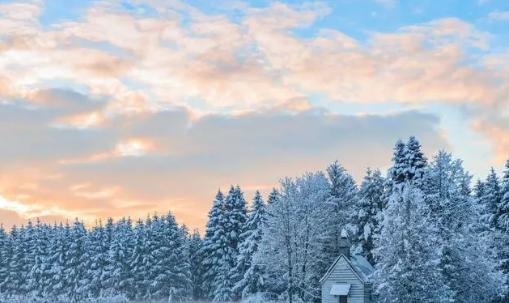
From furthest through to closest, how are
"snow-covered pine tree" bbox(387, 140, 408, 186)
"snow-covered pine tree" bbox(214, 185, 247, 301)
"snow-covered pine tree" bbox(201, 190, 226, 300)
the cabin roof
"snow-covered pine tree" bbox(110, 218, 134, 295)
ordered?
"snow-covered pine tree" bbox(110, 218, 134, 295) → "snow-covered pine tree" bbox(201, 190, 226, 300) → "snow-covered pine tree" bbox(214, 185, 247, 301) → "snow-covered pine tree" bbox(387, 140, 408, 186) → the cabin roof

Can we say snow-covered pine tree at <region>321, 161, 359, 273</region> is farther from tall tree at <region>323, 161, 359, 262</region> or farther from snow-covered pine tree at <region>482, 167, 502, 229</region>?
snow-covered pine tree at <region>482, 167, 502, 229</region>

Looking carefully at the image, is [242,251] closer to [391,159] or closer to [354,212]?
[354,212]

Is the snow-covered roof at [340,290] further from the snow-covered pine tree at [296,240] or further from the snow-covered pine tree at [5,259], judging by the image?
the snow-covered pine tree at [5,259]

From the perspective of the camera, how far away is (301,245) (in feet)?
199

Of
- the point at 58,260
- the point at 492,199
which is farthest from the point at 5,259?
the point at 492,199

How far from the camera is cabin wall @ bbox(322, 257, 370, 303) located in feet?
166

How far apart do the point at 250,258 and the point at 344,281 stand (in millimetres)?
23336

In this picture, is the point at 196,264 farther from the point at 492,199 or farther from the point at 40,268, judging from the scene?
the point at 492,199

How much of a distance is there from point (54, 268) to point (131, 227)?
14.2 meters

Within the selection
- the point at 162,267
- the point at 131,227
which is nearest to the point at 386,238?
the point at 162,267

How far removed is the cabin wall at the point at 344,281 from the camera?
166 feet

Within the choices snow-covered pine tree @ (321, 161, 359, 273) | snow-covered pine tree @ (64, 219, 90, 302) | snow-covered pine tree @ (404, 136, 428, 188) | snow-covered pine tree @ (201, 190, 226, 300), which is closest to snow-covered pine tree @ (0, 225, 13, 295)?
snow-covered pine tree @ (64, 219, 90, 302)

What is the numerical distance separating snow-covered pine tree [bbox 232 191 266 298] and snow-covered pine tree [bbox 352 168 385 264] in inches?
453

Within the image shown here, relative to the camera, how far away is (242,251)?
240 ft
